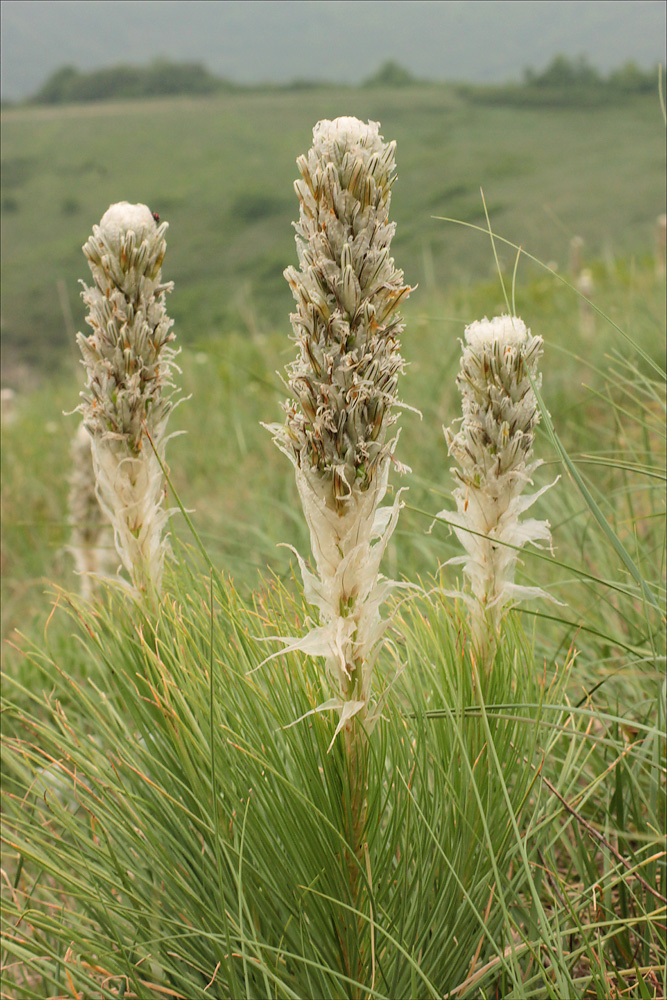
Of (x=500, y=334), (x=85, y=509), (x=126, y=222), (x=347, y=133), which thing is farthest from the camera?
(x=85, y=509)

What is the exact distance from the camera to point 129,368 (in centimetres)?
161

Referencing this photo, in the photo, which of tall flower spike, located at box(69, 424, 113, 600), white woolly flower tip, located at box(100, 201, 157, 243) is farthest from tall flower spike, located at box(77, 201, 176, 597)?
tall flower spike, located at box(69, 424, 113, 600)

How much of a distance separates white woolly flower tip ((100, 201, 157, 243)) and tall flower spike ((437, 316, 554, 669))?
681mm

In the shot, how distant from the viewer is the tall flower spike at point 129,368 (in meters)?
1.56

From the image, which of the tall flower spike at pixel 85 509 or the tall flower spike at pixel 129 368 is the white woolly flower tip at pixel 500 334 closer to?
the tall flower spike at pixel 129 368

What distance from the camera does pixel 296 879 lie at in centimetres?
150

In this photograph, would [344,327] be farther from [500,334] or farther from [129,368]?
[129,368]

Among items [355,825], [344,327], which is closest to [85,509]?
[355,825]

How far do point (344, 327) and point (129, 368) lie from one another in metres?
0.66

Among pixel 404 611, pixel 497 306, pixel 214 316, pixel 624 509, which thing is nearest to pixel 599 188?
pixel 214 316

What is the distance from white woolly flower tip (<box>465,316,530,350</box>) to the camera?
1397 millimetres

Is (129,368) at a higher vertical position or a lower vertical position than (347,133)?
lower

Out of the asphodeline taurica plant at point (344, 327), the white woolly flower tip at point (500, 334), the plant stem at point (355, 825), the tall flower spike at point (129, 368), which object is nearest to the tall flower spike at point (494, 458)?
the white woolly flower tip at point (500, 334)

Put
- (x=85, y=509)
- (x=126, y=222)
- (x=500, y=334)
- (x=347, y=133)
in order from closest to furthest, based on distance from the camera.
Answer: (x=347, y=133) → (x=500, y=334) → (x=126, y=222) → (x=85, y=509)
